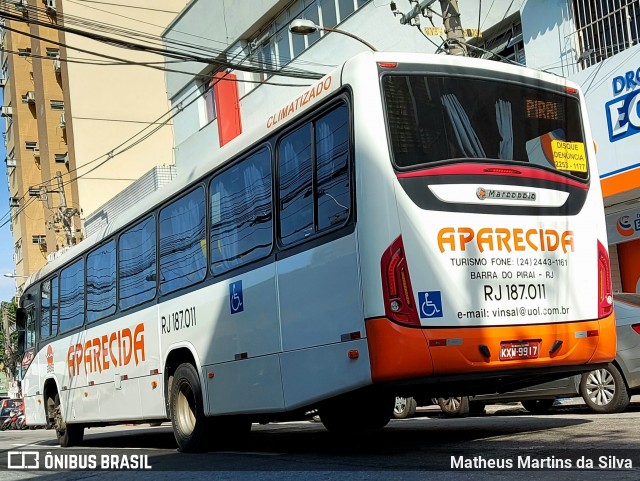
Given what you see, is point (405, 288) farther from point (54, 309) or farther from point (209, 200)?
point (54, 309)

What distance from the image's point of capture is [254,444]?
1137cm

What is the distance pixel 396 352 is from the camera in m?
7.25

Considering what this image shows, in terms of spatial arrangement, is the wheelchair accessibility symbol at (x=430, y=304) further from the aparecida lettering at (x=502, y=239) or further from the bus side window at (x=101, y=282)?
the bus side window at (x=101, y=282)

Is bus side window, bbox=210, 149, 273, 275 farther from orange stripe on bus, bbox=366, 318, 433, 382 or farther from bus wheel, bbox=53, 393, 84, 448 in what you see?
bus wheel, bbox=53, 393, 84, 448

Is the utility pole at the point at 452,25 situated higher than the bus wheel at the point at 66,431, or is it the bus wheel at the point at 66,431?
the utility pole at the point at 452,25

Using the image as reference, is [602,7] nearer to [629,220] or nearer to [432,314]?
[629,220]

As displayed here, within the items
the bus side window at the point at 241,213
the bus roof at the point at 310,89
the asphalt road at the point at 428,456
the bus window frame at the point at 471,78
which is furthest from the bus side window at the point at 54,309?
the bus window frame at the point at 471,78

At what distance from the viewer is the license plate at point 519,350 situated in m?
7.62

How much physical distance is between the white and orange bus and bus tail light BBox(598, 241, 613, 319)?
20 mm

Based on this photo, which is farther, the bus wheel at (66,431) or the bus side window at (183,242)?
the bus wheel at (66,431)

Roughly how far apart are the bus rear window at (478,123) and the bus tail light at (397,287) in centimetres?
74

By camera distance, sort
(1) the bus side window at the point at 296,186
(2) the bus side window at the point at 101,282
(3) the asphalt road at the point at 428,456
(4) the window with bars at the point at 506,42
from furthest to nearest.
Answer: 1. (4) the window with bars at the point at 506,42
2. (2) the bus side window at the point at 101,282
3. (1) the bus side window at the point at 296,186
4. (3) the asphalt road at the point at 428,456

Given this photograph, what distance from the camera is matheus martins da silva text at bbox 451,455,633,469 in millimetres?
6637

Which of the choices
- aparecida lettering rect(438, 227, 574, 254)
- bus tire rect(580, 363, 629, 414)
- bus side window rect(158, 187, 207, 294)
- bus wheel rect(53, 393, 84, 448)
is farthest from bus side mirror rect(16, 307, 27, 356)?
aparecida lettering rect(438, 227, 574, 254)
